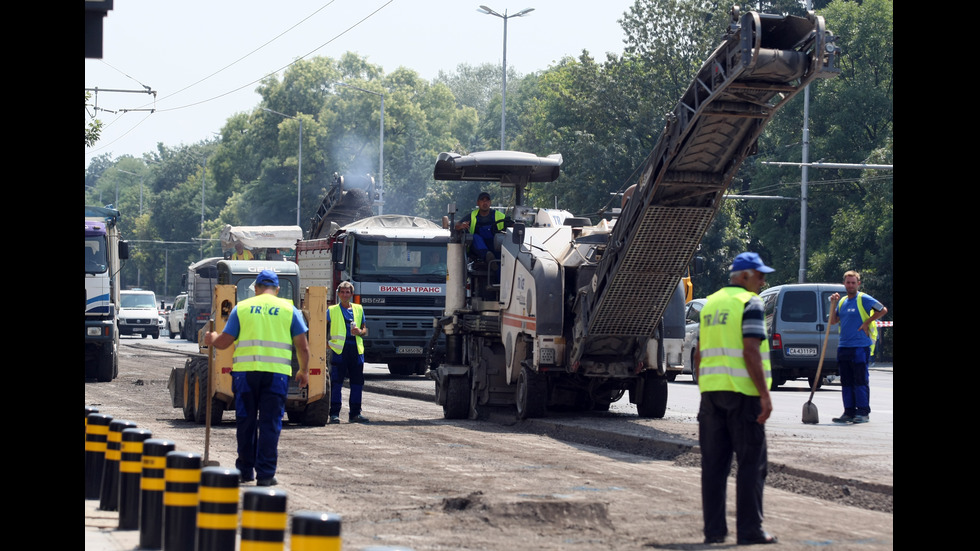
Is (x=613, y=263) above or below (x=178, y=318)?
above

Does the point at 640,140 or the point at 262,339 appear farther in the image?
the point at 640,140

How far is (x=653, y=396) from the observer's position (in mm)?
16906

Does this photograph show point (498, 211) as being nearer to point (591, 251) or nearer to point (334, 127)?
point (591, 251)

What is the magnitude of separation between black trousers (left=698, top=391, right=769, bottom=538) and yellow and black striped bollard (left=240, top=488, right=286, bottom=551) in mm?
3267

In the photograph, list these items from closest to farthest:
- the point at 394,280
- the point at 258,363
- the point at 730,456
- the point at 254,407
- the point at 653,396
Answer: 1. the point at 730,456
2. the point at 258,363
3. the point at 254,407
4. the point at 653,396
5. the point at 394,280

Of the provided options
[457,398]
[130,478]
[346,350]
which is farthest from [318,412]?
[130,478]

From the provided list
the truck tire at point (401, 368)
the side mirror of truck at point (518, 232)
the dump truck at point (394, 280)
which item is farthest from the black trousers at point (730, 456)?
the truck tire at point (401, 368)

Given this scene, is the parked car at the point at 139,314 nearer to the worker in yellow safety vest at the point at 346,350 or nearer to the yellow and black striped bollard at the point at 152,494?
the worker in yellow safety vest at the point at 346,350

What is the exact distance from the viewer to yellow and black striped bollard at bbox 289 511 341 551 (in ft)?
18.3

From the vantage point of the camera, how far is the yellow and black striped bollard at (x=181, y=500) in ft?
25.4

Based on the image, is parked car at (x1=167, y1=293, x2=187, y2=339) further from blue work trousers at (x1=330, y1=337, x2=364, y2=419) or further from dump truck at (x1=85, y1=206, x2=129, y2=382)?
blue work trousers at (x1=330, y1=337, x2=364, y2=419)

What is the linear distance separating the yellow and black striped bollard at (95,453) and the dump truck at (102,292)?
14953 millimetres

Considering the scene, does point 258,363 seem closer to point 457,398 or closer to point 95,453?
point 95,453

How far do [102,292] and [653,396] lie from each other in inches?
506
